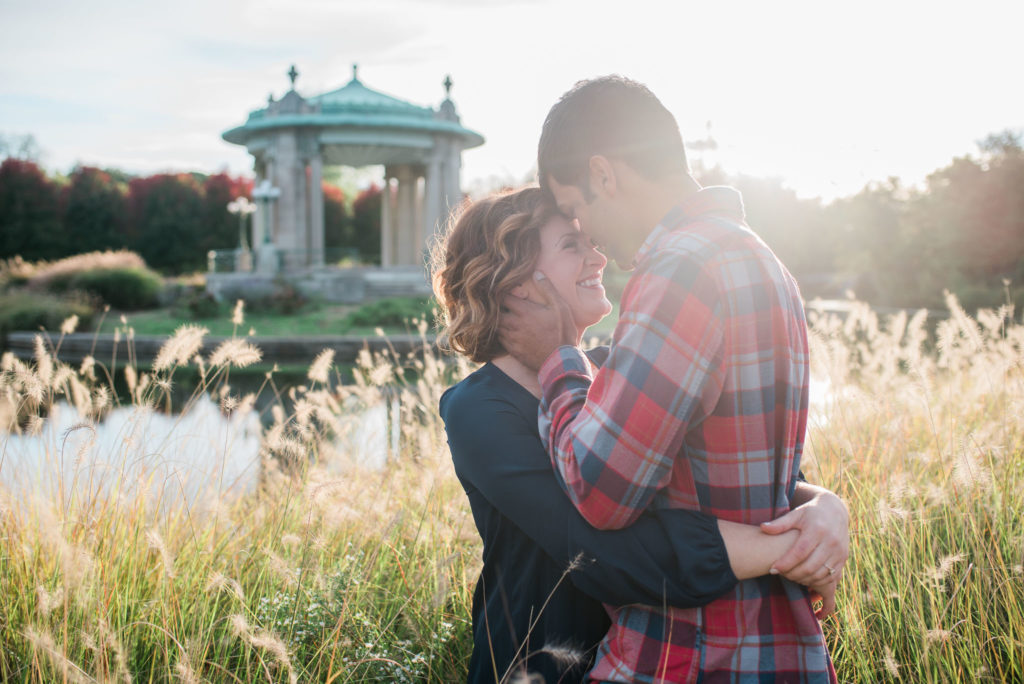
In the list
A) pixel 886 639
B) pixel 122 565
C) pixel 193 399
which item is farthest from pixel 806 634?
pixel 193 399

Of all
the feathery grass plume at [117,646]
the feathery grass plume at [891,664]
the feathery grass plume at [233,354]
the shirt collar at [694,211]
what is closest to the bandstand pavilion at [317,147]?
the feathery grass plume at [233,354]

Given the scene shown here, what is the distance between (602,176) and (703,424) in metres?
0.61

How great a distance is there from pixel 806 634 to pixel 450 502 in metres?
2.31

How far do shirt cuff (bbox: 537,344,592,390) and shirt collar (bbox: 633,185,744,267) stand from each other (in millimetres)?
253

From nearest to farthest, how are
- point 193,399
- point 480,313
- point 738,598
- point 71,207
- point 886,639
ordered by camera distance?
point 738,598
point 480,313
point 886,639
point 193,399
point 71,207

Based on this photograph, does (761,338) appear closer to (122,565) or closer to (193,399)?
(122,565)

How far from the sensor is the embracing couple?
4.67ft

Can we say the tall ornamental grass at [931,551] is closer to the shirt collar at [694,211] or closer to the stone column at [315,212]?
the shirt collar at [694,211]

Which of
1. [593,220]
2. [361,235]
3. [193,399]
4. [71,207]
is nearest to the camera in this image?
[593,220]

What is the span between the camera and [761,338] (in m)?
1.45

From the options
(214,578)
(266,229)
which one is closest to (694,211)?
A: (214,578)

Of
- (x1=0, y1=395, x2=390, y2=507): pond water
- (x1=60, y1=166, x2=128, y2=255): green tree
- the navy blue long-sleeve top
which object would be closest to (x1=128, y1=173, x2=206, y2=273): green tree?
(x1=60, y1=166, x2=128, y2=255): green tree

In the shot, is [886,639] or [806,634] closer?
[806,634]

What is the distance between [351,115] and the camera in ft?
92.0
